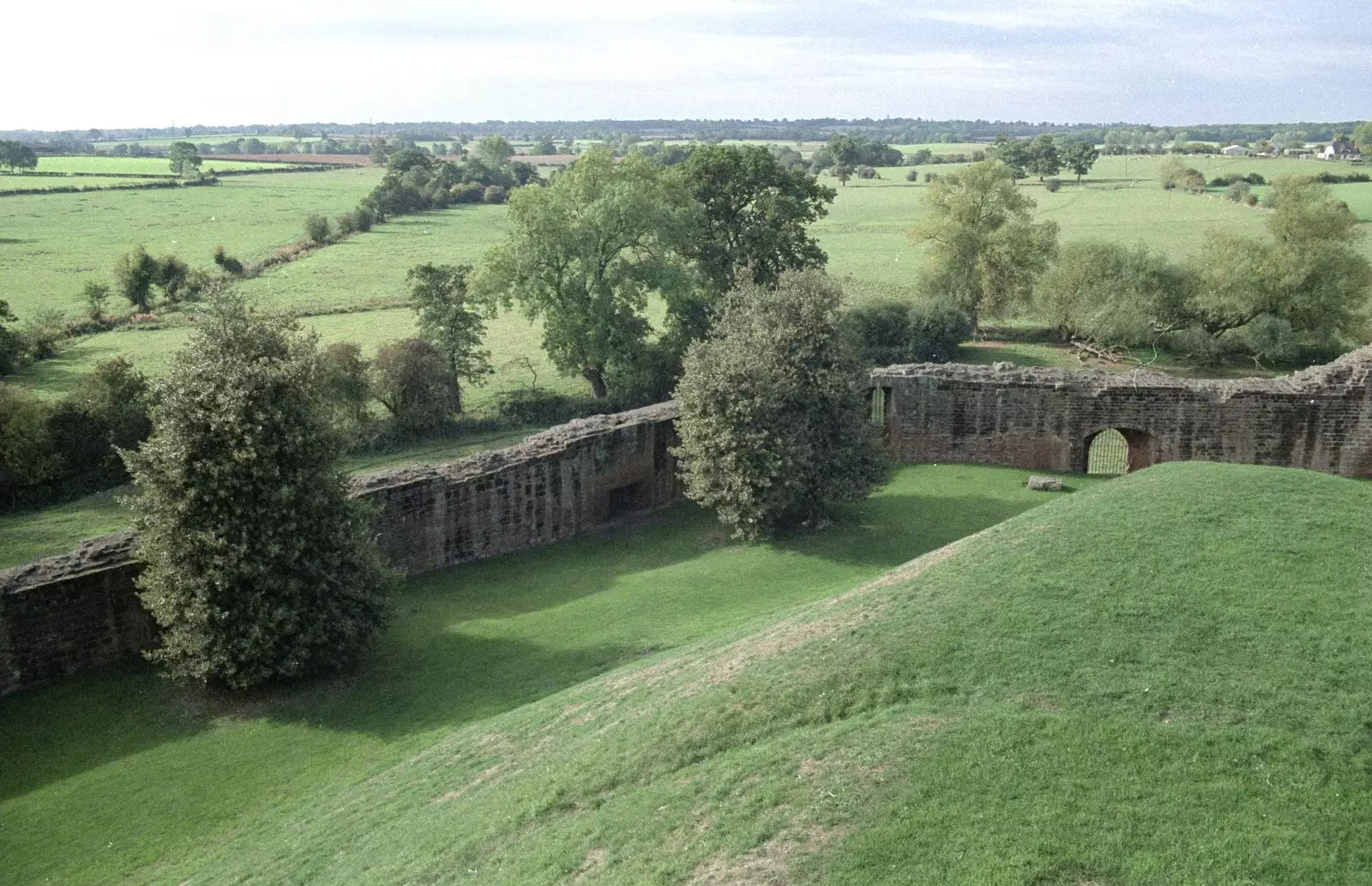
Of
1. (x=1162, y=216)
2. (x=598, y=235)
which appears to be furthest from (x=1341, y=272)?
(x=1162, y=216)

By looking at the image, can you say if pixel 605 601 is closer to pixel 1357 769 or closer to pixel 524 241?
pixel 1357 769

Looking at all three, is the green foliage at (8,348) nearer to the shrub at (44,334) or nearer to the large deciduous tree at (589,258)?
the shrub at (44,334)

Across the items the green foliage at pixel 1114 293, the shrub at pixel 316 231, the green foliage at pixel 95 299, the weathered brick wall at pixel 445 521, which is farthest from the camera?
the shrub at pixel 316 231

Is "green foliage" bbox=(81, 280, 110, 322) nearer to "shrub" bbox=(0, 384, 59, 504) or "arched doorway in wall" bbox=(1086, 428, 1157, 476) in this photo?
"shrub" bbox=(0, 384, 59, 504)

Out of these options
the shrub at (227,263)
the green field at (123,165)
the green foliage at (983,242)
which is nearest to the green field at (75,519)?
the green foliage at (983,242)

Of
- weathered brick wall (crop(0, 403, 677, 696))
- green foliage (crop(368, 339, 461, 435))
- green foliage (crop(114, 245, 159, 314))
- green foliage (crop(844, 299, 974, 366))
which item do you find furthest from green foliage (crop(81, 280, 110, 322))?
weathered brick wall (crop(0, 403, 677, 696))
